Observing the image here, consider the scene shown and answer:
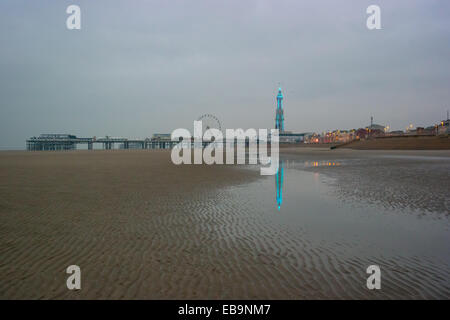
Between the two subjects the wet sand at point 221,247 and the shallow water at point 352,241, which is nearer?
the wet sand at point 221,247

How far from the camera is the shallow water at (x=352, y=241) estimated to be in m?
4.30

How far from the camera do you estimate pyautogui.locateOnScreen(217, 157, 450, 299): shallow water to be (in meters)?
4.30

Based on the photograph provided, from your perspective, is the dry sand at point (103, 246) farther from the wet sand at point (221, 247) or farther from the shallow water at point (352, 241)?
the shallow water at point (352, 241)

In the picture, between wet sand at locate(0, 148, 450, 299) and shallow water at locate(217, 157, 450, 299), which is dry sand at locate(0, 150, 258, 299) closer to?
wet sand at locate(0, 148, 450, 299)

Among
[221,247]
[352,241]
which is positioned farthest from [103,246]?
[352,241]

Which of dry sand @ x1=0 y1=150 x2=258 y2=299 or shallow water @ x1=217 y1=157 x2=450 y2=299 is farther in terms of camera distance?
shallow water @ x1=217 y1=157 x2=450 y2=299

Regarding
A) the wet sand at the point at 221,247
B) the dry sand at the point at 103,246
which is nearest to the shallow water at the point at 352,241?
the wet sand at the point at 221,247

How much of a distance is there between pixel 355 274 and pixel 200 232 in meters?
3.93

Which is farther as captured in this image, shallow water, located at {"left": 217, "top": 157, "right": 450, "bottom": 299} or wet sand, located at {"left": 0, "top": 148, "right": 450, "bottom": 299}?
shallow water, located at {"left": 217, "top": 157, "right": 450, "bottom": 299}

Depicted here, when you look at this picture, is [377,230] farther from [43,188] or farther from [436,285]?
[43,188]

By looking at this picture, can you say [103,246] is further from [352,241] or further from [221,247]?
[352,241]

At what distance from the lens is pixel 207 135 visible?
185 meters

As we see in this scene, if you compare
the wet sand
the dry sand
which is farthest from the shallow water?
the dry sand
